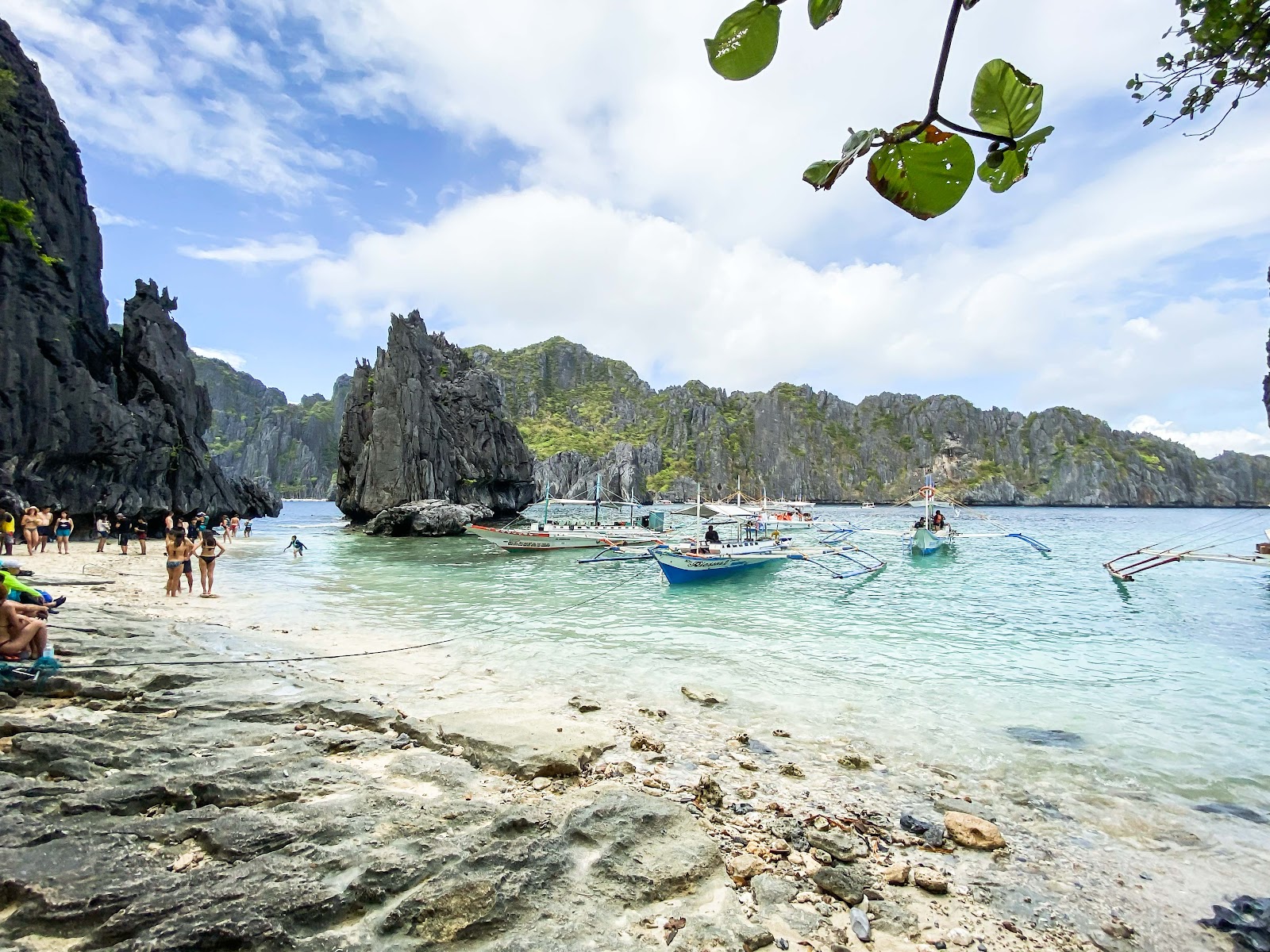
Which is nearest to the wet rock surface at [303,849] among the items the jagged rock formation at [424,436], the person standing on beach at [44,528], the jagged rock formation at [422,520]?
the person standing on beach at [44,528]

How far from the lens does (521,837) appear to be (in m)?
4.13

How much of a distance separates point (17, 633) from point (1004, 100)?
10.2 m

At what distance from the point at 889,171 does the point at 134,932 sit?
4.65 meters

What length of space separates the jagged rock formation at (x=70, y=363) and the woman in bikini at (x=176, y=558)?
71.3 feet

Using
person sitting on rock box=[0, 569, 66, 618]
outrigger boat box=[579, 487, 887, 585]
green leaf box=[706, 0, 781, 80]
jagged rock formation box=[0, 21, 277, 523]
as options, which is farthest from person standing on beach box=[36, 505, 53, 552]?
green leaf box=[706, 0, 781, 80]

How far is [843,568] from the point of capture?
108 feet

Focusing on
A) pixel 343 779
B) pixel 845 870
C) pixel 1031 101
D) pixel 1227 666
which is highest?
pixel 1031 101

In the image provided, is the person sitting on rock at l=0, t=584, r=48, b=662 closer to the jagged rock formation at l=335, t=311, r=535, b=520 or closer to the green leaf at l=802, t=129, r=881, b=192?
the green leaf at l=802, t=129, r=881, b=192

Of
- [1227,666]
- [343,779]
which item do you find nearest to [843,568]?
[1227,666]

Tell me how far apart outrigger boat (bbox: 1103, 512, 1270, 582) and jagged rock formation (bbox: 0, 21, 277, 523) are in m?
56.3

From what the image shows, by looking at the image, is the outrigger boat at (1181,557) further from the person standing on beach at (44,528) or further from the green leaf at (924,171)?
the person standing on beach at (44,528)

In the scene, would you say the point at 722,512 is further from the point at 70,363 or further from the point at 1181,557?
the point at 70,363

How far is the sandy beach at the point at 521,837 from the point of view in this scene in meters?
3.29

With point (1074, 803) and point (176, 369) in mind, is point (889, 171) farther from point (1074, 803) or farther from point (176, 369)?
point (176, 369)
